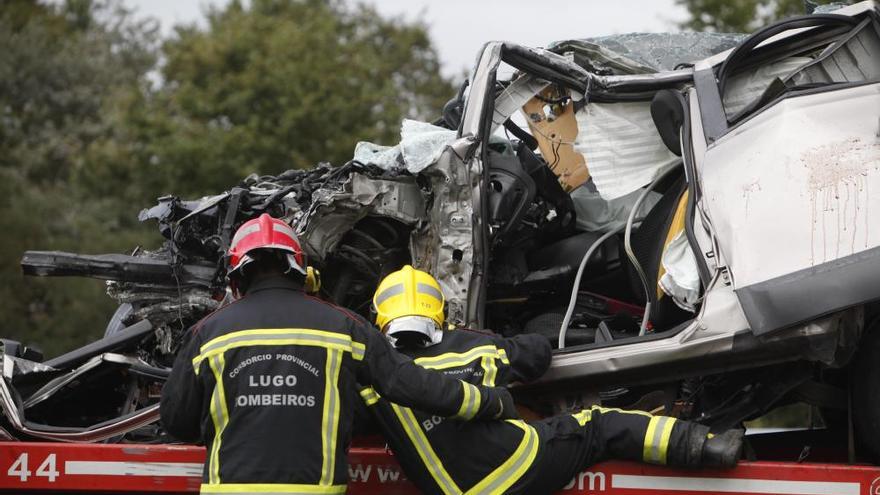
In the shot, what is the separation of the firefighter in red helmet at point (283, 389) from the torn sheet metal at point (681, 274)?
80cm

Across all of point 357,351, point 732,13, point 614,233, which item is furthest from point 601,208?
point 732,13

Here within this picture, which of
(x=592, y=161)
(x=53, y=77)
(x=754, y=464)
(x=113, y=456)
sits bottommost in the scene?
(x=754, y=464)

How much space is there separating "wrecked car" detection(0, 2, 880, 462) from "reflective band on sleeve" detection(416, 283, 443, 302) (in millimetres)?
217

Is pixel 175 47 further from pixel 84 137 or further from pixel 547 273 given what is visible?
pixel 547 273

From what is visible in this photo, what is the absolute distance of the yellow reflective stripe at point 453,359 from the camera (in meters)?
4.75

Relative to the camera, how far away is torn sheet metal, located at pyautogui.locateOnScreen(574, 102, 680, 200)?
5.40 metres

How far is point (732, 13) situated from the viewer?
1766cm

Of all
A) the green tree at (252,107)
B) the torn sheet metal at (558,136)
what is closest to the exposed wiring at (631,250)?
the torn sheet metal at (558,136)

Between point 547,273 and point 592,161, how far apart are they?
0.50 meters

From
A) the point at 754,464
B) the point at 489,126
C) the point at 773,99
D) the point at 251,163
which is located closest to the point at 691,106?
the point at 773,99

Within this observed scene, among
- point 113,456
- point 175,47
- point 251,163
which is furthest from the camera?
point 175,47

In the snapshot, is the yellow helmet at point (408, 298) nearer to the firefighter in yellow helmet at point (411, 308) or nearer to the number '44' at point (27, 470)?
the firefighter in yellow helmet at point (411, 308)

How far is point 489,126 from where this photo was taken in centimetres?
532

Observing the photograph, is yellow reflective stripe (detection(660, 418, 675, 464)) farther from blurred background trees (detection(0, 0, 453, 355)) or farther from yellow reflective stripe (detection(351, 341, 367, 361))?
blurred background trees (detection(0, 0, 453, 355))
